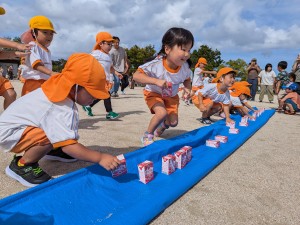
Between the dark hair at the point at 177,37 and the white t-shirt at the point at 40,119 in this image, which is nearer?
the white t-shirt at the point at 40,119

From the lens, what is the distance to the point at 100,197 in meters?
1.69

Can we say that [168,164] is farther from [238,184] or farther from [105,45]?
[105,45]

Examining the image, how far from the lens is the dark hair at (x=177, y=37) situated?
285cm

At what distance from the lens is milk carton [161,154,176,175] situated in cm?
212

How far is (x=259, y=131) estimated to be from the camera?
4.50m

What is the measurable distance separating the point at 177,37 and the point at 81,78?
5.01 ft

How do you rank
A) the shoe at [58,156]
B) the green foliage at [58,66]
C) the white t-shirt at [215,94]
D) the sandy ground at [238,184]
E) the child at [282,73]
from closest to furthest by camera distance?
the sandy ground at [238,184] < the shoe at [58,156] < the white t-shirt at [215,94] < the child at [282,73] < the green foliage at [58,66]

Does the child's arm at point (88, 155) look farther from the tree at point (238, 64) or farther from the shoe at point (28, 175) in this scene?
the tree at point (238, 64)

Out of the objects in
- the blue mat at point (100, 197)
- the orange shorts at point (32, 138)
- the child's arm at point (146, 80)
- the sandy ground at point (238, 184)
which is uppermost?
the child's arm at point (146, 80)

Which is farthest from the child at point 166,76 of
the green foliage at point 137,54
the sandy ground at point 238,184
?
the green foliage at point 137,54

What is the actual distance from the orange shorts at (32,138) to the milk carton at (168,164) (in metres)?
0.94

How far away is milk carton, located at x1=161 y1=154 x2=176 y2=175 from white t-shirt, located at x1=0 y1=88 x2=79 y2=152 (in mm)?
772

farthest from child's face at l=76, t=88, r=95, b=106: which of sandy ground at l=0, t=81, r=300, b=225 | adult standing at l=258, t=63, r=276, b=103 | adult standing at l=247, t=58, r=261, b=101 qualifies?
adult standing at l=247, t=58, r=261, b=101

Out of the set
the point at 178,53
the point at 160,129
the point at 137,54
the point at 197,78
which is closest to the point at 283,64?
the point at 197,78
